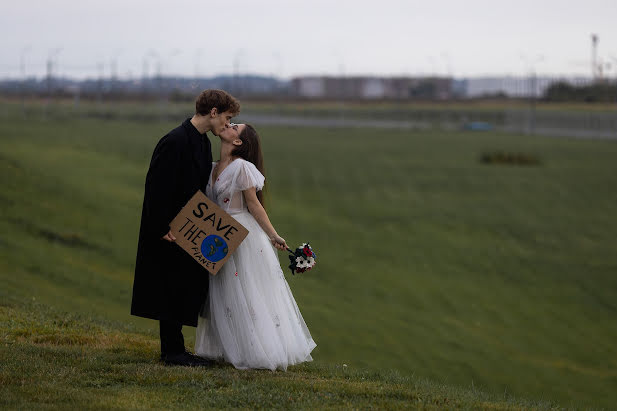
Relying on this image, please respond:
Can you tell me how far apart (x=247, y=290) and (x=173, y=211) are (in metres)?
0.91

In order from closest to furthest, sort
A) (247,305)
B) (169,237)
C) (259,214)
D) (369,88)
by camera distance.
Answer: (169,237) < (247,305) < (259,214) < (369,88)

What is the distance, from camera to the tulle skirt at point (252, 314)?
305 inches

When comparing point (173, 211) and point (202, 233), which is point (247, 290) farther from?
point (173, 211)

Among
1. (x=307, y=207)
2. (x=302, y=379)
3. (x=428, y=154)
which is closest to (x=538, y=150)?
(x=428, y=154)

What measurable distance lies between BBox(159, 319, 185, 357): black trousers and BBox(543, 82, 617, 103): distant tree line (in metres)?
76.1

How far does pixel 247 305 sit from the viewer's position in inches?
306

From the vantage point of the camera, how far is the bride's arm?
25.7ft

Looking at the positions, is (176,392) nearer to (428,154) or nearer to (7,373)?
(7,373)

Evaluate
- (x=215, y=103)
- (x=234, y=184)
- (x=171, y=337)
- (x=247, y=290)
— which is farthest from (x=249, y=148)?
(x=171, y=337)

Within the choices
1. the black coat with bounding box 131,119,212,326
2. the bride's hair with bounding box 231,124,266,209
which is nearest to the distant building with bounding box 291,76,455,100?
the bride's hair with bounding box 231,124,266,209

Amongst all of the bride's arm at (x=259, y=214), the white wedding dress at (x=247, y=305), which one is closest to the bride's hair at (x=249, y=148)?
the white wedding dress at (x=247, y=305)

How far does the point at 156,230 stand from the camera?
7.68 m

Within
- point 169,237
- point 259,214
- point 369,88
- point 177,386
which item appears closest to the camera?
point 177,386

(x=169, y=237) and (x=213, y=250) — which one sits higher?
(x=169, y=237)
